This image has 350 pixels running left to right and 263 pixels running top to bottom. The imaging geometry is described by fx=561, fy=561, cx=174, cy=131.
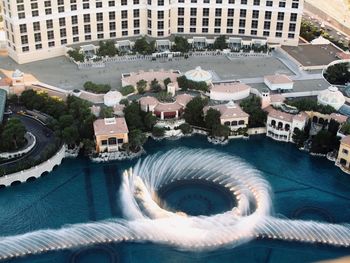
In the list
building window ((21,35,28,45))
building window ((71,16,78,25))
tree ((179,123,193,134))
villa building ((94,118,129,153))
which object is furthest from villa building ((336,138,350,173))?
building window ((21,35,28,45))

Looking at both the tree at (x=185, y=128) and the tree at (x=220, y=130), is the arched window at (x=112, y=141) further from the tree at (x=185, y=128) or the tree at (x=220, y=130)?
the tree at (x=220, y=130)

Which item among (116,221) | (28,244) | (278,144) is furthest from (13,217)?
(278,144)

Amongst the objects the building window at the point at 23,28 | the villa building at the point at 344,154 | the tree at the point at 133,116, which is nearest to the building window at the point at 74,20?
the building window at the point at 23,28

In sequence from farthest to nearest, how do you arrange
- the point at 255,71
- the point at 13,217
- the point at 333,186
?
1. the point at 255,71
2. the point at 333,186
3. the point at 13,217

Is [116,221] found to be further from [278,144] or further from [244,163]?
[278,144]

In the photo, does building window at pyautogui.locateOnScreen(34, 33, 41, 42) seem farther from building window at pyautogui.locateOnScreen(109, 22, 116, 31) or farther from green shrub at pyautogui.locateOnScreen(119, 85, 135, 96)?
green shrub at pyautogui.locateOnScreen(119, 85, 135, 96)

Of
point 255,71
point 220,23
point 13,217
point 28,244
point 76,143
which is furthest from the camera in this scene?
point 220,23
